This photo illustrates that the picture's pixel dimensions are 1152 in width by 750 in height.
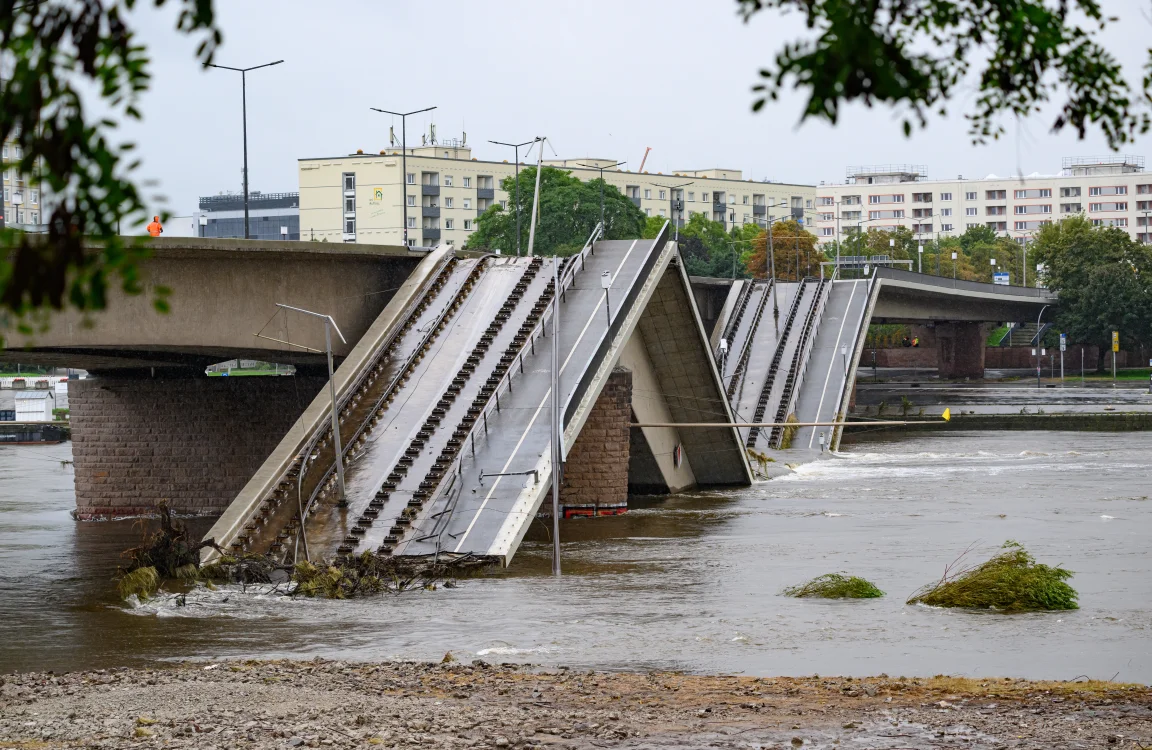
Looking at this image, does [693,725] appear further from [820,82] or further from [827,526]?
[827,526]

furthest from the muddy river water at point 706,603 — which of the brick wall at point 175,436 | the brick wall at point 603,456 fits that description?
the brick wall at point 175,436

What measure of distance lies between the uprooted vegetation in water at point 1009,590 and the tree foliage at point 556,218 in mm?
90174

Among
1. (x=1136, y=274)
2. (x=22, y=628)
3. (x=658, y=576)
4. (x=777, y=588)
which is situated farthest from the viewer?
(x=1136, y=274)

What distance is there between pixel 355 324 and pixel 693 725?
28.5 m

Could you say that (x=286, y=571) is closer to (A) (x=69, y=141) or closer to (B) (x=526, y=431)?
(B) (x=526, y=431)

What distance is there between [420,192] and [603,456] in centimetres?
9890

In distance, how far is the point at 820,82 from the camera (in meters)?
7.70

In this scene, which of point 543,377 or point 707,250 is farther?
point 707,250

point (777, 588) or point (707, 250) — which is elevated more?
point (707, 250)

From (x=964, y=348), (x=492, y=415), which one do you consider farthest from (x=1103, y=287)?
(x=492, y=415)

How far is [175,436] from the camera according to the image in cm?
4678

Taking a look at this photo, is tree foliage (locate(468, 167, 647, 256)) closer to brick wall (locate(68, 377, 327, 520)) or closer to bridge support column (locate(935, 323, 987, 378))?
bridge support column (locate(935, 323, 987, 378))

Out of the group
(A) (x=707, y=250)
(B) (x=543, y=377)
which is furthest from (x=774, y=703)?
(A) (x=707, y=250)

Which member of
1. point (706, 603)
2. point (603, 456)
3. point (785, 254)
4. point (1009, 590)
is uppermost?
point (785, 254)
